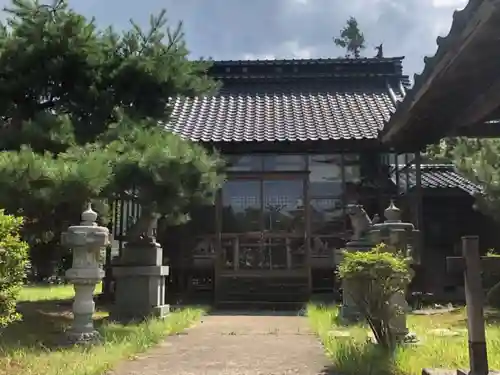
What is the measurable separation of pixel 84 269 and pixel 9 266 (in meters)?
1.68

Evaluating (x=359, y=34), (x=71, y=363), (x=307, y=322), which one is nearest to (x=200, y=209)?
(x=307, y=322)

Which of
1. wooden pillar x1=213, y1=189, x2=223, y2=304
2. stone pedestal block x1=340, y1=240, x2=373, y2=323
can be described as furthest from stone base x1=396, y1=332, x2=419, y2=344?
wooden pillar x1=213, y1=189, x2=223, y2=304

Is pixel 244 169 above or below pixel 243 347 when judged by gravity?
above

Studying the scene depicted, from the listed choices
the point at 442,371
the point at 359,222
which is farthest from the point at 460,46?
the point at 359,222

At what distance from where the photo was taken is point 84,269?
265 inches

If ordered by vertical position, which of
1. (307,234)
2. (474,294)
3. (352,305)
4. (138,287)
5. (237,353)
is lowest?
(237,353)

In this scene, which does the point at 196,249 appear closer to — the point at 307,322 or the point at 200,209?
the point at 200,209

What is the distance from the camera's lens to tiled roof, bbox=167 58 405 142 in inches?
521

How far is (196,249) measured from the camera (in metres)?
13.2

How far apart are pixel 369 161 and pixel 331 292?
320 cm

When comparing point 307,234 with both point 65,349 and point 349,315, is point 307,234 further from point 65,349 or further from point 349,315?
point 65,349

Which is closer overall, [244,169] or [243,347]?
[243,347]

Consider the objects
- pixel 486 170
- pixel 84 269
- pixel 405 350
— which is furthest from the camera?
pixel 486 170

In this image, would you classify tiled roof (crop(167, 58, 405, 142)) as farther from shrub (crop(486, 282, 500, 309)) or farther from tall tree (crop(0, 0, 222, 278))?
shrub (crop(486, 282, 500, 309))
